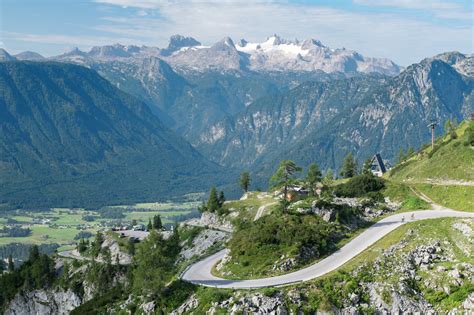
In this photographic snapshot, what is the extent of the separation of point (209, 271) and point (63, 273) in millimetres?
64273

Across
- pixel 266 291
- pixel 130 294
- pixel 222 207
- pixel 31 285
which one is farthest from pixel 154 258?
pixel 31 285

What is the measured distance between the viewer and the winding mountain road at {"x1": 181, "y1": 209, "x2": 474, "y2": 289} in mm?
72875

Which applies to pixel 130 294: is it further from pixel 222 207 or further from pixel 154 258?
pixel 222 207

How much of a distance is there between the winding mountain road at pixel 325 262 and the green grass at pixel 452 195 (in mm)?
2266

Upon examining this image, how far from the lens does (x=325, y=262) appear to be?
252 ft

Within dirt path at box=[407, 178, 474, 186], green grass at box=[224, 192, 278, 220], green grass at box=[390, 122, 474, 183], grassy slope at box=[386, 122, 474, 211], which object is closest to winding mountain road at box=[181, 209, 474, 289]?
grassy slope at box=[386, 122, 474, 211]

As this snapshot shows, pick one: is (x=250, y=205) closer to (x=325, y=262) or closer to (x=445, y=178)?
(x=445, y=178)

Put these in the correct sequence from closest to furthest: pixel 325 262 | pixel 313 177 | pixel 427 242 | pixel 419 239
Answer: pixel 427 242 < pixel 325 262 < pixel 419 239 < pixel 313 177

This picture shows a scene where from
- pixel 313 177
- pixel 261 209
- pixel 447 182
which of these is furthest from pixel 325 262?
pixel 313 177

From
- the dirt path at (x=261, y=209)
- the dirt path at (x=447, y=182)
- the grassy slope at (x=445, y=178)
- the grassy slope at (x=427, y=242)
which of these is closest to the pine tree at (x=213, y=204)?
the dirt path at (x=261, y=209)

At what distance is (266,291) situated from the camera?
6688 centimetres

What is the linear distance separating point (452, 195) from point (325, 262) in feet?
110

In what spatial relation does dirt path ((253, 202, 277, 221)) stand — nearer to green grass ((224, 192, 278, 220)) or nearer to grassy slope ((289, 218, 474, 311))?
green grass ((224, 192, 278, 220))

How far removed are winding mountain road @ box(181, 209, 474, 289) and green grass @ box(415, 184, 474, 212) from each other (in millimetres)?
2266
